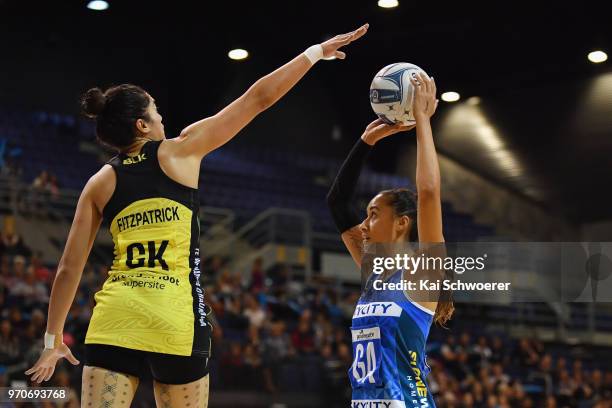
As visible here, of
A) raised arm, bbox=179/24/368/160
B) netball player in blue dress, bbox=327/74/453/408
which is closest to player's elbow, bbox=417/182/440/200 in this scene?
netball player in blue dress, bbox=327/74/453/408

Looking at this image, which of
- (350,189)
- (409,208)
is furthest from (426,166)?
(350,189)

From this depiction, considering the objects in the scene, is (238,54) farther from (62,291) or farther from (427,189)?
(427,189)

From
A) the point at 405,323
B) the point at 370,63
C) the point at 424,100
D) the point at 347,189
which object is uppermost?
the point at 370,63

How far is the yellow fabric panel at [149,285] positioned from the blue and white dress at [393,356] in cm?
56

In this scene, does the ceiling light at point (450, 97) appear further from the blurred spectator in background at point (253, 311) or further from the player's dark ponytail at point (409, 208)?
the player's dark ponytail at point (409, 208)

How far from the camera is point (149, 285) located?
105 inches

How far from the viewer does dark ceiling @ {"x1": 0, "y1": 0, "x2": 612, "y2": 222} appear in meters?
9.36

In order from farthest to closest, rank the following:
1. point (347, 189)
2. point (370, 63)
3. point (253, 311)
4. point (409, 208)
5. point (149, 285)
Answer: point (253, 311) < point (370, 63) < point (347, 189) < point (409, 208) < point (149, 285)

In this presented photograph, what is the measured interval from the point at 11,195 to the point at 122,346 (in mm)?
10336

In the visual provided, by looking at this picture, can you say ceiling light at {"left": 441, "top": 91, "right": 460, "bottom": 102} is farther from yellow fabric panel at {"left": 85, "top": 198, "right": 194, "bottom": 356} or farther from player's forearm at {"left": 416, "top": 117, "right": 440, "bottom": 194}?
yellow fabric panel at {"left": 85, "top": 198, "right": 194, "bottom": 356}

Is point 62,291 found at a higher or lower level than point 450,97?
lower

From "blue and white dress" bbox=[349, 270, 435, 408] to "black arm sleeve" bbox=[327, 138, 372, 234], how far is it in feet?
1.83

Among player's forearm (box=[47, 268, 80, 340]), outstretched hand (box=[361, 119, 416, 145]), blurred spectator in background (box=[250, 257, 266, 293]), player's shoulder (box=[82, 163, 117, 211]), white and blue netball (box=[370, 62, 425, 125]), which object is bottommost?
player's forearm (box=[47, 268, 80, 340])

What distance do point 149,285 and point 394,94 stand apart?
125 centimetres
